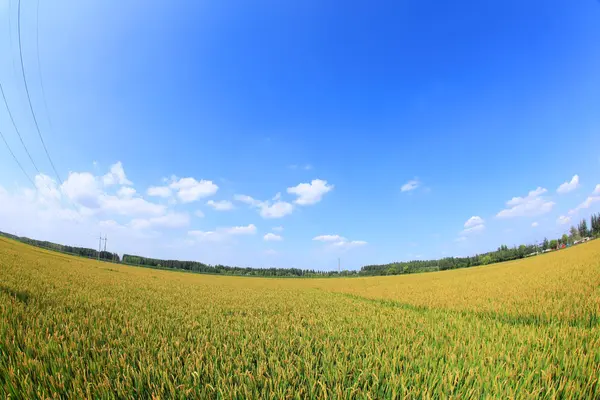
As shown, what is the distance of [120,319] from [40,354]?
212cm

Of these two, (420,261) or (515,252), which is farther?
(420,261)

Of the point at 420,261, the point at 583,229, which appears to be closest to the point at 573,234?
the point at 583,229

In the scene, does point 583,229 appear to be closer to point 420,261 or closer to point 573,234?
point 573,234

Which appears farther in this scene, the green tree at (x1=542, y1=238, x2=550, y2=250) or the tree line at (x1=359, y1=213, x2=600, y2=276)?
the green tree at (x1=542, y1=238, x2=550, y2=250)

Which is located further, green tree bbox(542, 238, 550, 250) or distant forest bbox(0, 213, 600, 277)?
green tree bbox(542, 238, 550, 250)

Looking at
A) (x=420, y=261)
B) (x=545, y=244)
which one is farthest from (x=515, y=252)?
(x=420, y=261)

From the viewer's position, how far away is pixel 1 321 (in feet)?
10.9

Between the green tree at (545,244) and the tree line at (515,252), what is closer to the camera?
the tree line at (515,252)

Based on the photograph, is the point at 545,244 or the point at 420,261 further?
the point at 420,261

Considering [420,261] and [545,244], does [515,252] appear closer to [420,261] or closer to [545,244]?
[545,244]

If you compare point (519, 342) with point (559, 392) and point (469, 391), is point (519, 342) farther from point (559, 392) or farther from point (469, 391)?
point (469, 391)

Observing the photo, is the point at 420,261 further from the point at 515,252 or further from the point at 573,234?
the point at 573,234

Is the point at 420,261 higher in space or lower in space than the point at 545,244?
lower

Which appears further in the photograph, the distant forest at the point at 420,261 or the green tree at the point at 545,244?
the green tree at the point at 545,244
